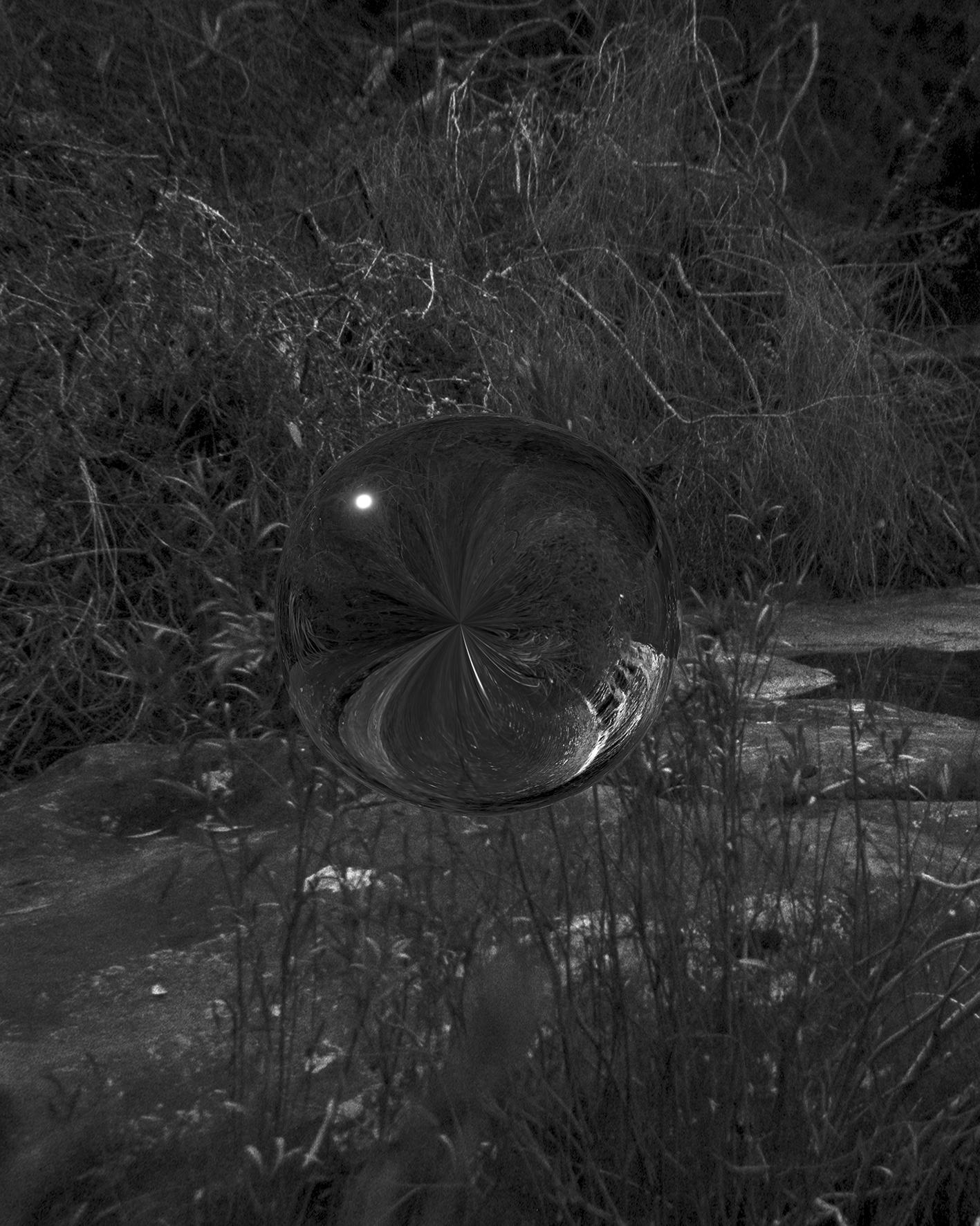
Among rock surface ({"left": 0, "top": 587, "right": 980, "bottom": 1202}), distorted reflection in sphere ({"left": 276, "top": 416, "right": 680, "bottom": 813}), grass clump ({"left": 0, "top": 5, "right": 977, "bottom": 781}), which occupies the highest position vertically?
grass clump ({"left": 0, "top": 5, "right": 977, "bottom": 781})

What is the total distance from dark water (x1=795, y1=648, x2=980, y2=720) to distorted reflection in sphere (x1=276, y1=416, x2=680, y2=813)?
2.07m

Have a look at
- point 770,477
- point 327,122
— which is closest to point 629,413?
point 770,477

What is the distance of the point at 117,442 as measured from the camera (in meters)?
3.60

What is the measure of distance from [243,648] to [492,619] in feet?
1.15

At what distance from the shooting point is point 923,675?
363 cm

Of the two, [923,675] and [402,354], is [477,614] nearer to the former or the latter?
[923,675]

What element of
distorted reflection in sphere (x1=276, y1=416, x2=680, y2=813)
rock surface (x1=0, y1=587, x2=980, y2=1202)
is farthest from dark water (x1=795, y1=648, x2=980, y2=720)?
distorted reflection in sphere (x1=276, y1=416, x2=680, y2=813)

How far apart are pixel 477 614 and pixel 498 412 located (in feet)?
5.88

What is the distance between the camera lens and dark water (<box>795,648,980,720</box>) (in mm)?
3508

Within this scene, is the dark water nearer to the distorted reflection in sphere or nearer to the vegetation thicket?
the vegetation thicket

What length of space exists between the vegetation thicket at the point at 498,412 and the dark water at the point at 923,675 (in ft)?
1.14

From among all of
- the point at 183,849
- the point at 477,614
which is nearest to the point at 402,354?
the point at 183,849

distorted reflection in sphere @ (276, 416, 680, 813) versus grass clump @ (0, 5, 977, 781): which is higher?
grass clump @ (0, 5, 977, 781)

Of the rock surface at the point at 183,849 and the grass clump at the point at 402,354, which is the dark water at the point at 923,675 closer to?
the rock surface at the point at 183,849
